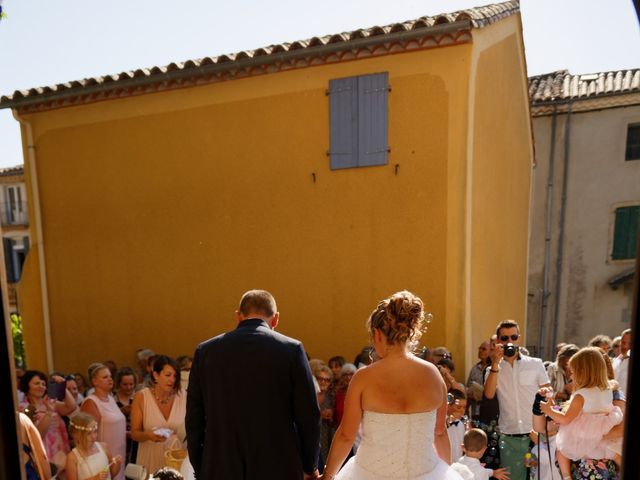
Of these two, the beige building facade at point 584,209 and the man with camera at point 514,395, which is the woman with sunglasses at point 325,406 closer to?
the man with camera at point 514,395

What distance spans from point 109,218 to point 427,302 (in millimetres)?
5406

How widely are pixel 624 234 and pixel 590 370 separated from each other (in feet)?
39.2

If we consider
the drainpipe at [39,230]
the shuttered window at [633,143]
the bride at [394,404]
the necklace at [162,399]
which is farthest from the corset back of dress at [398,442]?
the shuttered window at [633,143]

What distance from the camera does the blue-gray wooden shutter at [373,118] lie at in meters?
6.33

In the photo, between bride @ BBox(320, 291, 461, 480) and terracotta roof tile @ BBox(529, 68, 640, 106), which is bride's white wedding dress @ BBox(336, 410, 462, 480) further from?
terracotta roof tile @ BBox(529, 68, 640, 106)

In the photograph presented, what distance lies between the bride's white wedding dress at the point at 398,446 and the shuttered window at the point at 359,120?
452cm

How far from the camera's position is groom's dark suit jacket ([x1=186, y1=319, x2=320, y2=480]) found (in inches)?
88.2

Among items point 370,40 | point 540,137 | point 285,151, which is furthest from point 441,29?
point 540,137

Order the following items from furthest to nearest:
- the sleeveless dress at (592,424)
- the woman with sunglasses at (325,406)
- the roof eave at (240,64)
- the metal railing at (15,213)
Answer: the metal railing at (15,213), the roof eave at (240,64), the woman with sunglasses at (325,406), the sleeveless dress at (592,424)

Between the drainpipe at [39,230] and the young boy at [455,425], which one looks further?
the drainpipe at [39,230]

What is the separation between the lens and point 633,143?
512 inches

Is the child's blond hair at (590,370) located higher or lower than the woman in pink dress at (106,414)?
higher

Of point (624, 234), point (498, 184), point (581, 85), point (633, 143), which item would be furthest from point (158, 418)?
point (581, 85)

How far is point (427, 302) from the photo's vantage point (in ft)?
20.3
